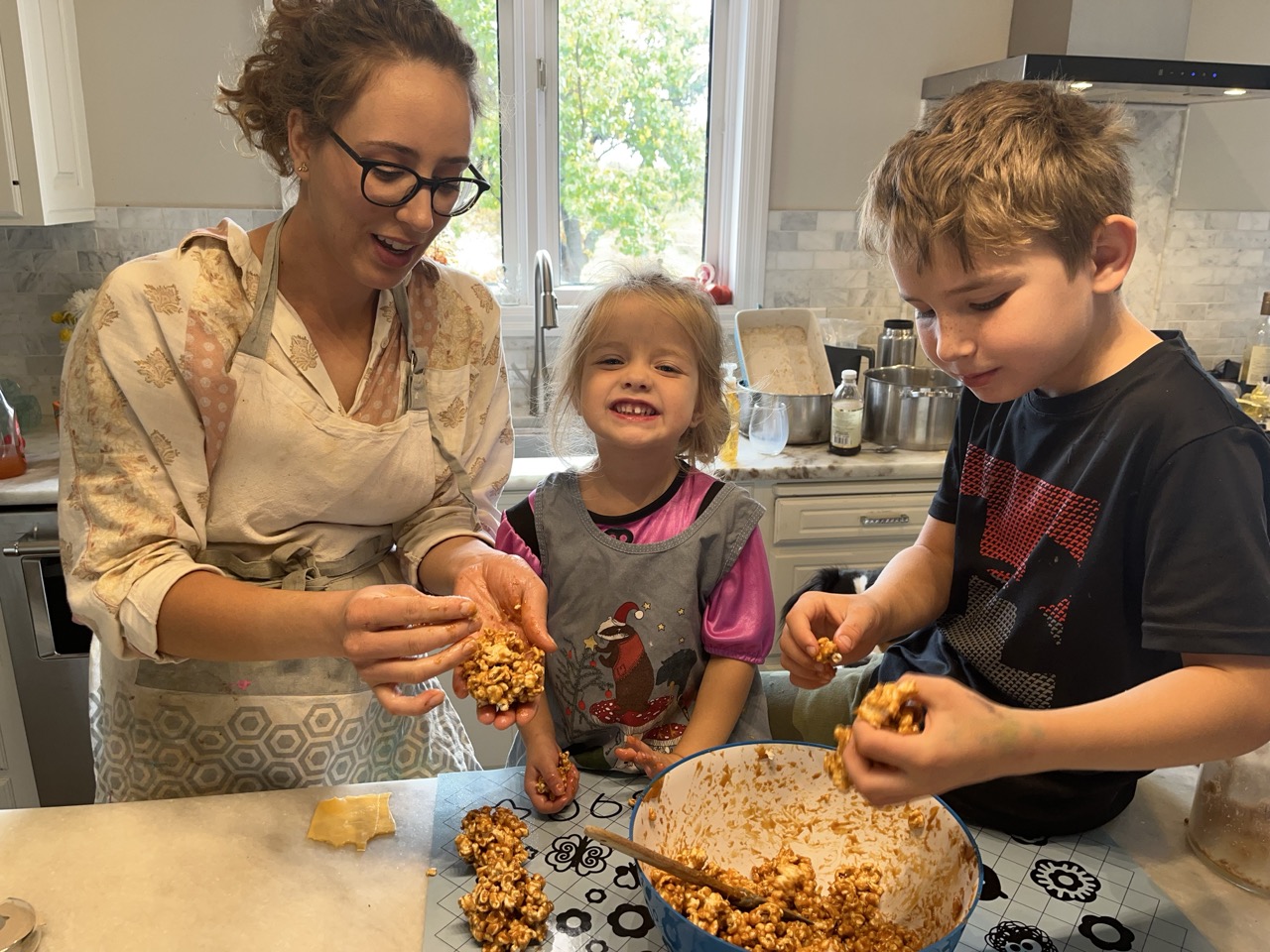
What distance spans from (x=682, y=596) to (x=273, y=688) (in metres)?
0.57

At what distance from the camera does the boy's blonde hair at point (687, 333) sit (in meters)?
1.33

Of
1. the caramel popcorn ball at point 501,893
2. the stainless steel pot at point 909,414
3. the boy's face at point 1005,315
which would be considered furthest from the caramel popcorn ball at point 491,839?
the stainless steel pot at point 909,414

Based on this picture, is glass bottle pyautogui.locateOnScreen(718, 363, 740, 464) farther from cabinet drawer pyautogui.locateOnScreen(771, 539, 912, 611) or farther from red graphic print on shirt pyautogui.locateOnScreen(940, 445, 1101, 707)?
red graphic print on shirt pyautogui.locateOnScreen(940, 445, 1101, 707)

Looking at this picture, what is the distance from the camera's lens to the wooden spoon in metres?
0.85

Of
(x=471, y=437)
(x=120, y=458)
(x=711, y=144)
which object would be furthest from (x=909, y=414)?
(x=120, y=458)

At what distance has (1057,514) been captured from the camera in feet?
3.38

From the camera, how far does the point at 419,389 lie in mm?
1314

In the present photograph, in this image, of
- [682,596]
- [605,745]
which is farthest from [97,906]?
[682,596]

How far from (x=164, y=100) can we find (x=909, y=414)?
2.28 metres

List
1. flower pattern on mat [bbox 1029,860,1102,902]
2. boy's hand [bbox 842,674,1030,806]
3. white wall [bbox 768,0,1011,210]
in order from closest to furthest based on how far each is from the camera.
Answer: boy's hand [bbox 842,674,1030,806] → flower pattern on mat [bbox 1029,860,1102,902] → white wall [bbox 768,0,1011,210]

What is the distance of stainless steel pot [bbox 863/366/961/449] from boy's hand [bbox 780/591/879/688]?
1.64m

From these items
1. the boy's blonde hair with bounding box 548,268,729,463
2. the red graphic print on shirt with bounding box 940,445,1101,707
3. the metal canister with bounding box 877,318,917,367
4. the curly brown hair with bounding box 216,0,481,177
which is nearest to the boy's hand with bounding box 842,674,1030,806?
the red graphic print on shirt with bounding box 940,445,1101,707

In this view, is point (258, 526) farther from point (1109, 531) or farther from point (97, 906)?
point (1109, 531)

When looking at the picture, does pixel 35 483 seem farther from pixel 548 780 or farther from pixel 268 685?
pixel 548 780
